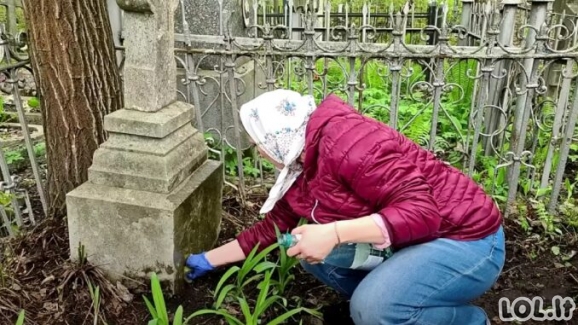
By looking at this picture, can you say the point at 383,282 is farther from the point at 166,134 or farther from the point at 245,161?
the point at 245,161

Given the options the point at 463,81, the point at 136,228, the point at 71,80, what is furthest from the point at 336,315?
the point at 463,81

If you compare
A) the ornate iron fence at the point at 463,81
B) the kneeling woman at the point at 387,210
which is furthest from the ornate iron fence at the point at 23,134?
the kneeling woman at the point at 387,210

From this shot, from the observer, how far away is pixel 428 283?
2.06 meters

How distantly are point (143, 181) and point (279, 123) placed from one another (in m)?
0.75

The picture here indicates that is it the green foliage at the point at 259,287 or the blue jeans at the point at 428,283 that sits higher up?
the blue jeans at the point at 428,283

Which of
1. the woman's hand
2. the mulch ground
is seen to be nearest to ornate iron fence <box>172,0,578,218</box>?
the mulch ground

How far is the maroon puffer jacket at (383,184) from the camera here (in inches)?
74.8

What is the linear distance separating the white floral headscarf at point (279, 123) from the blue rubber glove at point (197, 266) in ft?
2.34

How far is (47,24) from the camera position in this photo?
9.32 ft

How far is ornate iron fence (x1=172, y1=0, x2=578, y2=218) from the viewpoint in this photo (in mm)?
3283

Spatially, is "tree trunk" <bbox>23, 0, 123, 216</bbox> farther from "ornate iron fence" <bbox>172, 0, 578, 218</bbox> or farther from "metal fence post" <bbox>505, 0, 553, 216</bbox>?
"metal fence post" <bbox>505, 0, 553, 216</bbox>

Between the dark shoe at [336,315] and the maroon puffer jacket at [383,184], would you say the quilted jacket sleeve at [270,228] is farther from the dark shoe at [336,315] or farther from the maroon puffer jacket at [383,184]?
the dark shoe at [336,315]

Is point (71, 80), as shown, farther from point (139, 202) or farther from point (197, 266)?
point (197, 266)

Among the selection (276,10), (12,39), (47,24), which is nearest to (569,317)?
(47,24)
